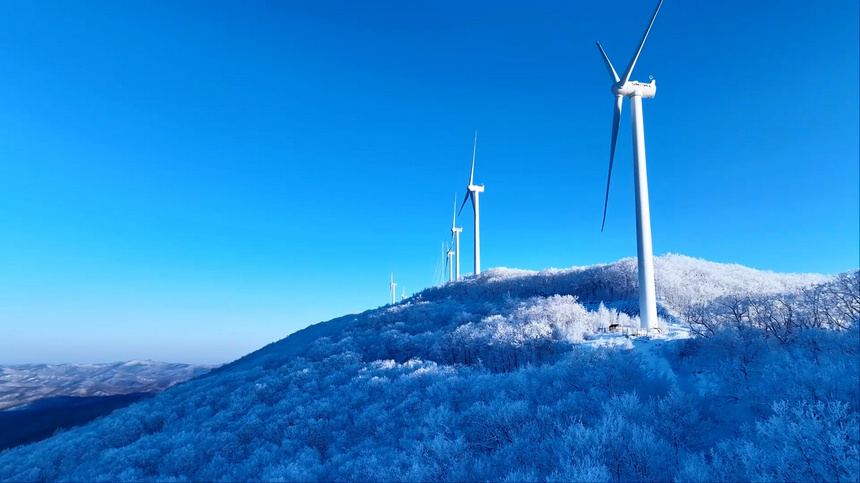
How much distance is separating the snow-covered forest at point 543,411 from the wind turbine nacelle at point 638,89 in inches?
394

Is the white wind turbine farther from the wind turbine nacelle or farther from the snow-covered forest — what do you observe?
the snow-covered forest

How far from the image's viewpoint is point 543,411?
1091 centimetres

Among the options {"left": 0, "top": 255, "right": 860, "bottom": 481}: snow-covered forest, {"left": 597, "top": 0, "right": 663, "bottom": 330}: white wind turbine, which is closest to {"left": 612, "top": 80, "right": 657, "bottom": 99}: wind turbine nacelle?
{"left": 597, "top": 0, "right": 663, "bottom": 330}: white wind turbine

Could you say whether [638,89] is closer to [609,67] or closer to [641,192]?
[609,67]

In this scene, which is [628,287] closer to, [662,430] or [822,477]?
[662,430]

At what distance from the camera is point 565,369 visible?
1359 cm

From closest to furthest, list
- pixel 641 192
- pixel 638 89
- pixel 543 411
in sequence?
1. pixel 543 411
2. pixel 641 192
3. pixel 638 89

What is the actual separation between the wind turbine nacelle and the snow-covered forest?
394 inches

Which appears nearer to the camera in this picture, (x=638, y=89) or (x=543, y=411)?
(x=543, y=411)

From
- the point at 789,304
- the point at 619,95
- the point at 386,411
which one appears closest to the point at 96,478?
the point at 386,411

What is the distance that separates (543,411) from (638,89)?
16.3 meters

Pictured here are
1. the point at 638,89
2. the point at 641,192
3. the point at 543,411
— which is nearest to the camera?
the point at 543,411

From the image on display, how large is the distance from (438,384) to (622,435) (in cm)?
741

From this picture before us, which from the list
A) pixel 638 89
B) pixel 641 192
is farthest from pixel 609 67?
pixel 641 192
